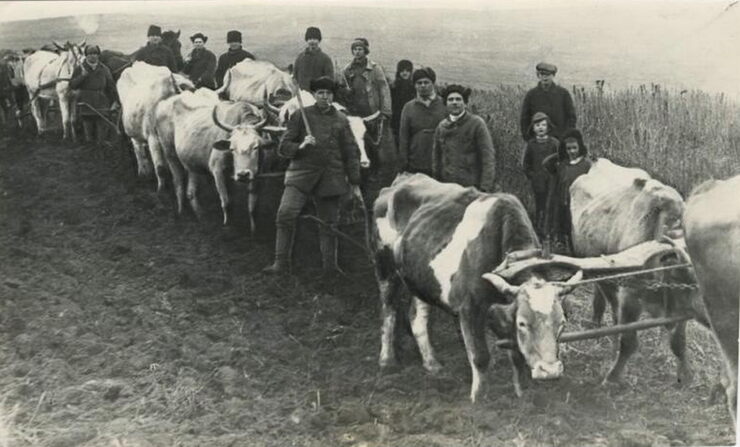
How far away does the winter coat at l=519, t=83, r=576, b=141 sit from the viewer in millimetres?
6957

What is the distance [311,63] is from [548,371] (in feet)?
9.62

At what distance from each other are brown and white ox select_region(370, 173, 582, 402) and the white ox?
2.12 metres

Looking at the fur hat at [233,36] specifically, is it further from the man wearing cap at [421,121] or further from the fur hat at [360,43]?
the man wearing cap at [421,121]

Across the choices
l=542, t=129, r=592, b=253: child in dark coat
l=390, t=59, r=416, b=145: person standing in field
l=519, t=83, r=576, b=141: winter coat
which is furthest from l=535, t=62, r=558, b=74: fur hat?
l=390, t=59, r=416, b=145: person standing in field

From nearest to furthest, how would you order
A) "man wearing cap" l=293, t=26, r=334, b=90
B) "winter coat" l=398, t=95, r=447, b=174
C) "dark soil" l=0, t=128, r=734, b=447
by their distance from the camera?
1. "dark soil" l=0, t=128, r=734, b=447
2. "man wearing cap" l=293, t=26, r=334, b=90
3. "winter coat" l=398, t=95, r=447, b=174

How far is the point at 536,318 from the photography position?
220 inches

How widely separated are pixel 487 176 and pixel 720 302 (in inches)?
70.1

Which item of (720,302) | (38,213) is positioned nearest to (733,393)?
(720,302)

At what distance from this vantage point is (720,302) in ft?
20.4

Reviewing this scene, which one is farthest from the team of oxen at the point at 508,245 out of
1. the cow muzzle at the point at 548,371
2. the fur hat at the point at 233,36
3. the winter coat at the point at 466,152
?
the fur hat at the point at 233,36

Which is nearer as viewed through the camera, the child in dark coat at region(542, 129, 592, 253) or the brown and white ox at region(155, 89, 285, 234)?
the child in dark coat at region(542, 129, 592, 253)

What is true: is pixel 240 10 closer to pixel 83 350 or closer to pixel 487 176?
pixel 487 176

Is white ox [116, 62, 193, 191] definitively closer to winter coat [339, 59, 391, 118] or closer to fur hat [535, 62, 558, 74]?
winter coat [339, 59, 391, 118]

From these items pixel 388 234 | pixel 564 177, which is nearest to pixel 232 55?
pixel 388 234
